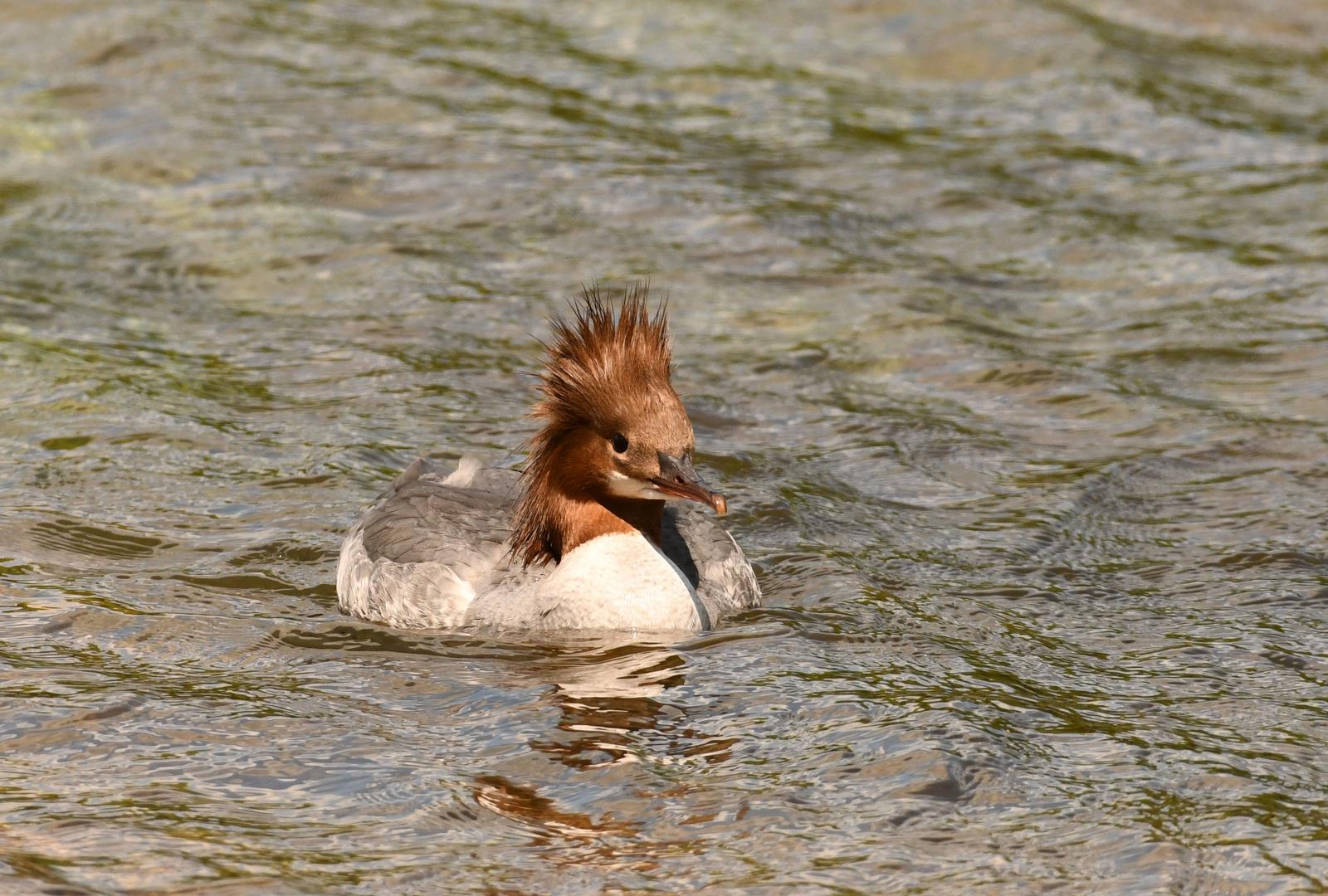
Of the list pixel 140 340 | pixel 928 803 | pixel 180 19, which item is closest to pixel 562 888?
pixel 928 803

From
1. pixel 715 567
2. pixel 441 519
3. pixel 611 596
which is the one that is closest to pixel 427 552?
pixel 441 519

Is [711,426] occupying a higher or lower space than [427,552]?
higher

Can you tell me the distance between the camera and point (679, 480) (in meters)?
7.52

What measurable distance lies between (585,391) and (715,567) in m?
1.09

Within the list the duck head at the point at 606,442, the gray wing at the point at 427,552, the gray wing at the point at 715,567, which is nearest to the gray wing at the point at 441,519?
the gray wing at the point at 427,552

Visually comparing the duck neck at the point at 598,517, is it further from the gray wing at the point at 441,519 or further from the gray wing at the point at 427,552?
the gray wing at the point at 441,519

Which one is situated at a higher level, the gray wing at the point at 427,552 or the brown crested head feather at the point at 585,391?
the brown crested head feather at the point at 585,391

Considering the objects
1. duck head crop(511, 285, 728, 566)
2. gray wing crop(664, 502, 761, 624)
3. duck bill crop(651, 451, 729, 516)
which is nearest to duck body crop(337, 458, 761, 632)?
gray wing crop(664, 502, 761, 624)

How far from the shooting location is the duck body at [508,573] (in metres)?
7.93

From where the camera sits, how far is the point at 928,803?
611cm

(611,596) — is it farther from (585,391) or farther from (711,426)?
(711,426)

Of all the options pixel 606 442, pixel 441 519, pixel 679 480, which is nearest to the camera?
pixel 679 480

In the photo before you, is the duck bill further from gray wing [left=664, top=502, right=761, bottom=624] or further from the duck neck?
gray wing [left=664, top=502, right=761, bottom=624]

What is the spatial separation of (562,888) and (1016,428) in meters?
5.78
